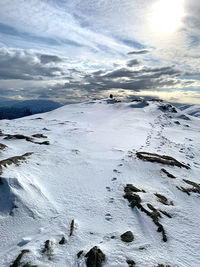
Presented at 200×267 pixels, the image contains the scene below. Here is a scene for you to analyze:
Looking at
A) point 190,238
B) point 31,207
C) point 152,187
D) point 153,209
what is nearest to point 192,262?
point 190,238

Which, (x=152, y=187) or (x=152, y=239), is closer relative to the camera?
(x=152, y=239)

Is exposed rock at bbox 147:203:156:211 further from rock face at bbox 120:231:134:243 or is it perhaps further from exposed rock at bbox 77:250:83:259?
exposed rock at bbox 77:250:83:259

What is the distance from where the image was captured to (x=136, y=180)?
17359 mm

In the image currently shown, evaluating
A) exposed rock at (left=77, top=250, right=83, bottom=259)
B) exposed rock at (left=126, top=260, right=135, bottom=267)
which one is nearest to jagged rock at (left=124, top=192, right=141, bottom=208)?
exposed rock at (left=126, top=260, right=135, bottom=267)

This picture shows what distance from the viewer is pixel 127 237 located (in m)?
10.1

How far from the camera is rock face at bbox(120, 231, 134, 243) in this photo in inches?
388

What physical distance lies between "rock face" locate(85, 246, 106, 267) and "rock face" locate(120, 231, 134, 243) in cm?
183

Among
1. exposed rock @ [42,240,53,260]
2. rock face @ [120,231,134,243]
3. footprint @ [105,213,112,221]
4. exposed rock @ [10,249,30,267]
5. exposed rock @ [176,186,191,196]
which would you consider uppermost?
exposed rock @ [10,249,30,267]

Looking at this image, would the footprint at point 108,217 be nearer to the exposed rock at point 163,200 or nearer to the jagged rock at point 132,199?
the jagged rock at point 132,199

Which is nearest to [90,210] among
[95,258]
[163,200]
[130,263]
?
[95,258]

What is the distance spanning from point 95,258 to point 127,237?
2.59 m

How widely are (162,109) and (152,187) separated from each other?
2495 inches

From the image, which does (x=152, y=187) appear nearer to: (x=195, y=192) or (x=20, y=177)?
(x=195, y=192)

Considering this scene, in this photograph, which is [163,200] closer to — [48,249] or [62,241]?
[62,241]
